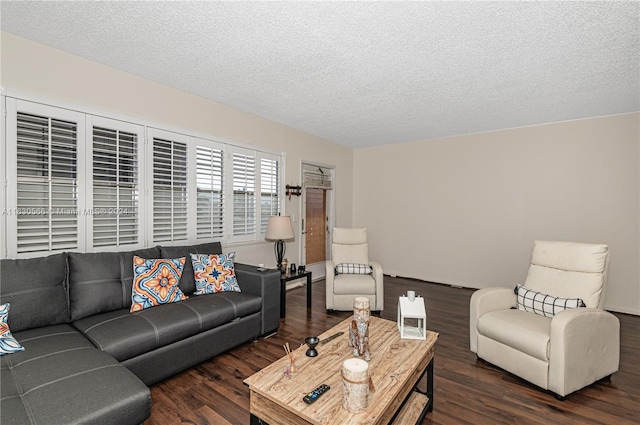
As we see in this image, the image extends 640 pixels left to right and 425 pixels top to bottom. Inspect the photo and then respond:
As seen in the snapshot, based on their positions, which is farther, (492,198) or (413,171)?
(413,171)

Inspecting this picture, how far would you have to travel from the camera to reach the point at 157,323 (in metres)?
2.21

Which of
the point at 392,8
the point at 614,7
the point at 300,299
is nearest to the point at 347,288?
the point at 300,299

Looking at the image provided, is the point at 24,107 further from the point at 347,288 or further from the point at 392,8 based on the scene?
the point at 347,288

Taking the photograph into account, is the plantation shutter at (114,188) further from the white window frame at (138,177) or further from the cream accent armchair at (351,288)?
the cream accent armchair at (351,288)

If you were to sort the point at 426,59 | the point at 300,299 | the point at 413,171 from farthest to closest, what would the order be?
the point at 413,171 → the point at 300,299 → the point at 426,59

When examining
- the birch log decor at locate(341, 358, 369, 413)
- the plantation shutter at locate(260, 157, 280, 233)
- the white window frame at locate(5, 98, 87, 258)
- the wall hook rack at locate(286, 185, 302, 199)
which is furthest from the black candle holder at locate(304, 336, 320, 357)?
the wall hook rack at locate(286, 185, 302, 199)

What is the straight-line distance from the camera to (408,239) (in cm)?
573

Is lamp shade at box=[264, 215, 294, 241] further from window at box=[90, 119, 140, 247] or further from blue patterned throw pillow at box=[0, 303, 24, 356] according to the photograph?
blue patterned throw pillow at box=[0, 303, 24, 356]

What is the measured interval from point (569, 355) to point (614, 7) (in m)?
2.32

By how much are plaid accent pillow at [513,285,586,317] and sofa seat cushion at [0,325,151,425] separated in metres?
2.95

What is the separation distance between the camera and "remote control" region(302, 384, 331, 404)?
54.9 inches

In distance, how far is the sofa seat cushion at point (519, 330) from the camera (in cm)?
218

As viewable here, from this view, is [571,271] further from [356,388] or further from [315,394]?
[315,394]

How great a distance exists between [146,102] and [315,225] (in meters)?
3.36
